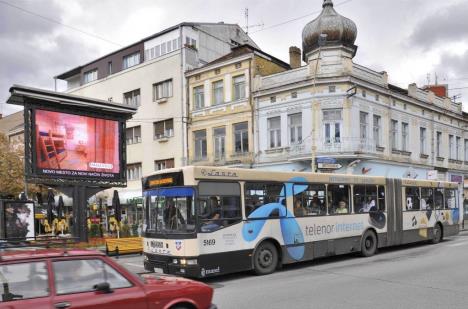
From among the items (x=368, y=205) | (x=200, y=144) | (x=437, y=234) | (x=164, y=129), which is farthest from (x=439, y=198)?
(x=164, y=129)

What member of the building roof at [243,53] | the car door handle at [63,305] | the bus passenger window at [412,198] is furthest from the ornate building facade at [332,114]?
the car door handle at [63,305]

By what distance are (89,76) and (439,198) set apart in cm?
3425

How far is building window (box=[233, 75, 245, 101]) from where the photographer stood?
3184 centimetres

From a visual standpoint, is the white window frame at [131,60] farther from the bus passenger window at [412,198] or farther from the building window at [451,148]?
the bus passenger window at [412,198]

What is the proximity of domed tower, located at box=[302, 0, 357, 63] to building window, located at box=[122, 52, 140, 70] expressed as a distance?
636 inches

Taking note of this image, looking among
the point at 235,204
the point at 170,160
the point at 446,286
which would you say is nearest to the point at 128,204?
the point at 170,160

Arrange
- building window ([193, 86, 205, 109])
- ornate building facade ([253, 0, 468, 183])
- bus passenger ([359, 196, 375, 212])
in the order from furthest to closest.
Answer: building window ([193, 86, 205, 109]) < ornate building facade ([253, 0, 468, 183]) < bus passenger ([359, 196, 375, 212])

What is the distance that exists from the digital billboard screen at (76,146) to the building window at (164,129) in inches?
480

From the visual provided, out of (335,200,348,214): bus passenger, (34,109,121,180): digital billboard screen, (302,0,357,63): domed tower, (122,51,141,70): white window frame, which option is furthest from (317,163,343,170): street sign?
(122,51,141,70): white window frame

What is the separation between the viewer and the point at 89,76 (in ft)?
149

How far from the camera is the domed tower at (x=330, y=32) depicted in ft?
92.5

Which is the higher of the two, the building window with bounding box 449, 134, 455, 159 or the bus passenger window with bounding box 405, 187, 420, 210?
the building window with bounding box 449, 134, 455, 159

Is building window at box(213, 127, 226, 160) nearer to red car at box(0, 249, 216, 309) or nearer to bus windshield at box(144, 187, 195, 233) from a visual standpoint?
bus windshield at box(144, 187, 195, 233)

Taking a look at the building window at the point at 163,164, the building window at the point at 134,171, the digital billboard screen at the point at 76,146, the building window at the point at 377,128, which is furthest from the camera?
the building window at the point at 134,171
